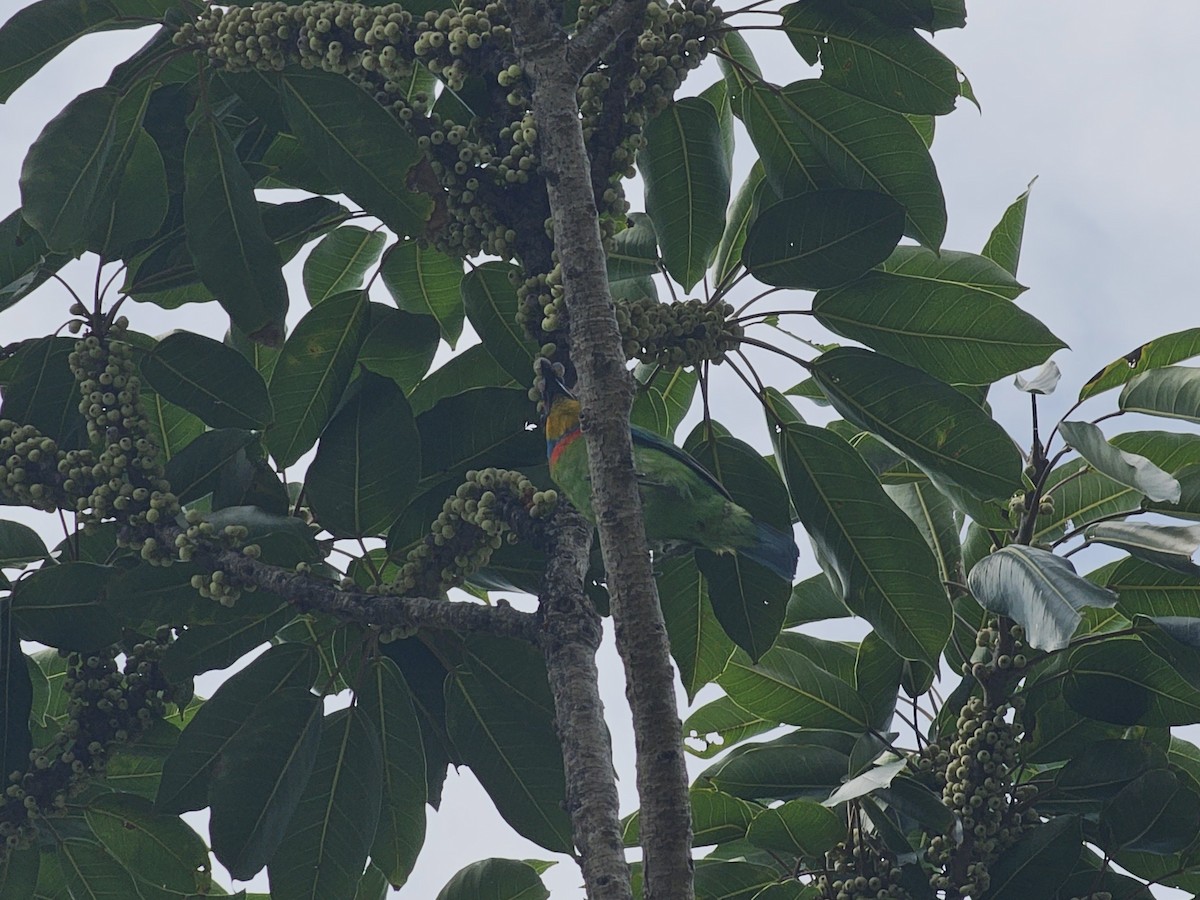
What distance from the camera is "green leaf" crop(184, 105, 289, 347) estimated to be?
2.64 m

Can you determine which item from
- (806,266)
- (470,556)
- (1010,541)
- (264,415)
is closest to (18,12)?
(264,415)

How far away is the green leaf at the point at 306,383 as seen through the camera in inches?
109

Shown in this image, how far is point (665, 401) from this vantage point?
10.9 feet

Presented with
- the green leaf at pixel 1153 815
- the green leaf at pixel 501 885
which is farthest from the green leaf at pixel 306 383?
the green leaf at pixel 1153 815

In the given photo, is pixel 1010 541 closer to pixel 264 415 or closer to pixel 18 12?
pixel 264 415

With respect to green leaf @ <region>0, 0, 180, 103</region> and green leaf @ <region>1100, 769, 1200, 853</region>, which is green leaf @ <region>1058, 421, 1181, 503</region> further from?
green leaf @ <region>0, 0, 180, 103</region>

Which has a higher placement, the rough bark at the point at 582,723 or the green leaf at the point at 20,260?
the green leaf at the point at 20,260

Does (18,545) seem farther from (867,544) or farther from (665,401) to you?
(867,544)

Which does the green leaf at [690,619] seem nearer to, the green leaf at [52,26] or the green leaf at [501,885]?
the green leaf at [501,885]

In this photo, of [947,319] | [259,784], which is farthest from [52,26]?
[947,319]

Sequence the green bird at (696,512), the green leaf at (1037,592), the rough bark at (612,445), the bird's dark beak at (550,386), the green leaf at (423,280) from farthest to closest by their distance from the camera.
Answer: the green leaf at (423,280)
the green bird at (696,512)
the bird's dark beak at (550,386)
the green leaf at (1037,592)
the rough bark at (612,445)

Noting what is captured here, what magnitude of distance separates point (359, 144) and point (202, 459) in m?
0.74

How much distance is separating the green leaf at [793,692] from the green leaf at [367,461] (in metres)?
1.01

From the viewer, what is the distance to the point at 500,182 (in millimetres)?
2404
